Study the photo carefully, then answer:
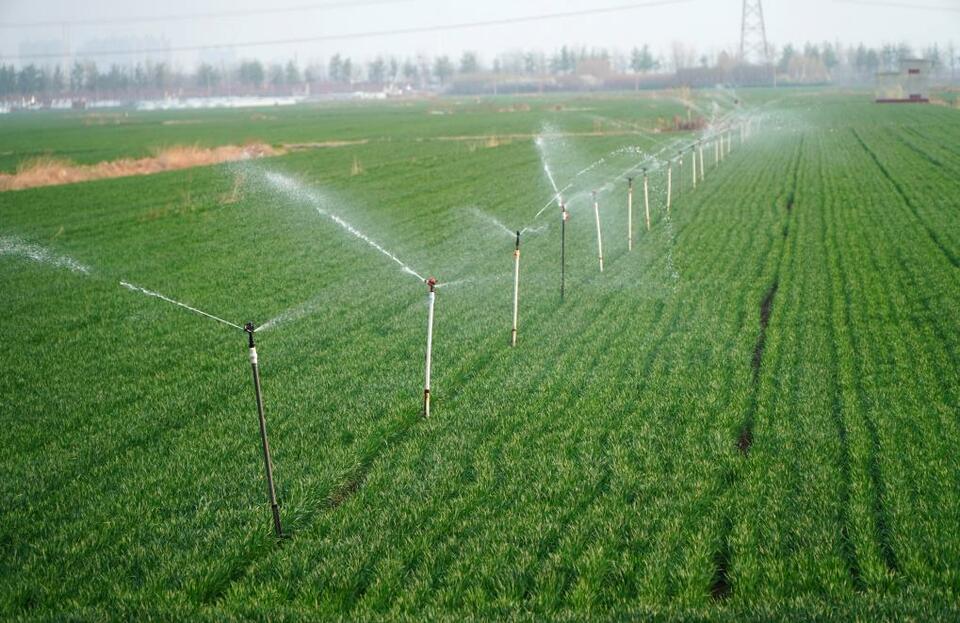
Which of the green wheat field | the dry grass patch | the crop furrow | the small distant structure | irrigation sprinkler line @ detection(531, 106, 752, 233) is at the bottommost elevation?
the green wheat field

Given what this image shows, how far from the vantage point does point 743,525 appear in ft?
22.6

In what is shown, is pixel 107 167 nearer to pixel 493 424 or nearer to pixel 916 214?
pixel 916 214

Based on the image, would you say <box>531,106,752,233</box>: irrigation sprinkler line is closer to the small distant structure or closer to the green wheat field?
the green wheat field

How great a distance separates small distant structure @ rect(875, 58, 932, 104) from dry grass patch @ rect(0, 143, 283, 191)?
78.3 m

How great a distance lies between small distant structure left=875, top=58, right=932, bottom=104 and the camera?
313 feet

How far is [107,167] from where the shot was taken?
4172cm

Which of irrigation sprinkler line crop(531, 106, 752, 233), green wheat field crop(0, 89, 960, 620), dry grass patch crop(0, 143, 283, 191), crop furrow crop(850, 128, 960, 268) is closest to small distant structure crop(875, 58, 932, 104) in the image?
irrigation sprinkler line crop(531, 106, 752, 233)

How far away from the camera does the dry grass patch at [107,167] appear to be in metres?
36.9

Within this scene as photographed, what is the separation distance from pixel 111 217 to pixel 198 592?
23.2m

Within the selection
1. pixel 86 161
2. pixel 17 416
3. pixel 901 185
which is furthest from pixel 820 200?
pixel 86 161

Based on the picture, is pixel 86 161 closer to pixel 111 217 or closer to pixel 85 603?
pixel 111 217

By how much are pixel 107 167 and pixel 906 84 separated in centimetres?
9093

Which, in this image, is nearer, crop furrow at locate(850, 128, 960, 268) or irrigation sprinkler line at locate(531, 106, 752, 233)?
crop furrow at locate(850, 128, 960, 268)

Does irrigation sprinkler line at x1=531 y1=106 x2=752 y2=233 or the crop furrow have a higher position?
irrigation sprinkler line at x1=531 y1=106 x2=752 y2=233
